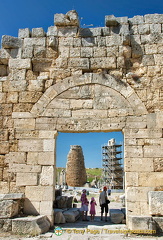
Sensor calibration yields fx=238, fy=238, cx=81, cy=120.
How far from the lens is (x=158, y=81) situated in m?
6.49

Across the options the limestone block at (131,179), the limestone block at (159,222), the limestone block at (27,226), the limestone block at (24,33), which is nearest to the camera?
the limestone block at (27,226)

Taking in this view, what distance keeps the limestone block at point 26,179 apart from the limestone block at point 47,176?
178mm

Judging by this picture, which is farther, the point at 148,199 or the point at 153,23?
the point at 153,23

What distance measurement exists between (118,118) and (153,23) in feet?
9.58

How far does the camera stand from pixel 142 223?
530cm

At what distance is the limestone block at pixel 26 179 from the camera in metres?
6.07

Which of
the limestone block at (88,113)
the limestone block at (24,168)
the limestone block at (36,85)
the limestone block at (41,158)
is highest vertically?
the limestone block at (36,85)

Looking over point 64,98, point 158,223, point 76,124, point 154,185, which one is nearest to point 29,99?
point 64,98

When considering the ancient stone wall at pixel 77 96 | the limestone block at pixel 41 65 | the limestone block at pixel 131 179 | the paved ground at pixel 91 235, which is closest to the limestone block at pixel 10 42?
the ancient stone wall at pixel 77 96

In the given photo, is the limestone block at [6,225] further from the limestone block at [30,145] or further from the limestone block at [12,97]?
the limestone block at [12,97]

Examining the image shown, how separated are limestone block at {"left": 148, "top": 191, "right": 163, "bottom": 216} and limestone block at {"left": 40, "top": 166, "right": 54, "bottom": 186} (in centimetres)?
243

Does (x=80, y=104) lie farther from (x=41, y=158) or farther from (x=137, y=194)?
(x=137, y=194)

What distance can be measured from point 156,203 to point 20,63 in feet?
16.8

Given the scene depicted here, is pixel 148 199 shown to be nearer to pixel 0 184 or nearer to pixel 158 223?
pixel 158 223
